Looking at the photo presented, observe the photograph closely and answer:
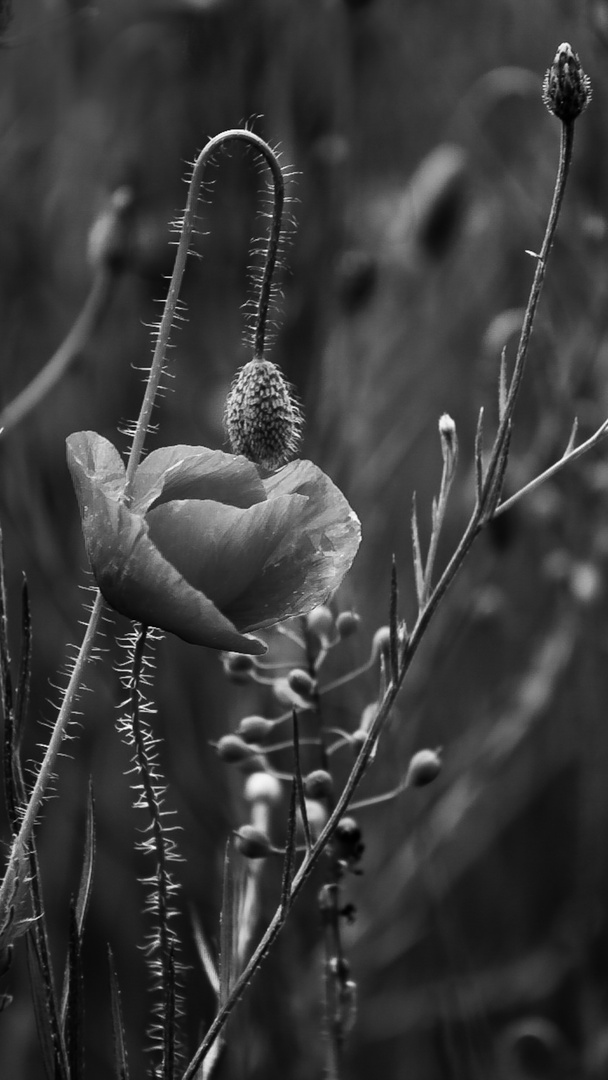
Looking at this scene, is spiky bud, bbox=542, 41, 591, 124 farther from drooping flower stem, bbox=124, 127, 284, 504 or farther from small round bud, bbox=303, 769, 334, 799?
small round bud, bbox=303, 769, 334, 799

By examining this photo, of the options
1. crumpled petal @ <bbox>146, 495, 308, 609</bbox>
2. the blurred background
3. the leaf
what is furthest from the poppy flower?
the blurred background

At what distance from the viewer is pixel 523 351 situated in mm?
408

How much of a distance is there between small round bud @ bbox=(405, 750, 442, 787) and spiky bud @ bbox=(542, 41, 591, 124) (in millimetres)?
267

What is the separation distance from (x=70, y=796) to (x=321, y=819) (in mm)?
676

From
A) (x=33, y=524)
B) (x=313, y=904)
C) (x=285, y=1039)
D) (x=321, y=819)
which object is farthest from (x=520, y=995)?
(x=321, y=819)

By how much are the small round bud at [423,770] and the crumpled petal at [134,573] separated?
175mm

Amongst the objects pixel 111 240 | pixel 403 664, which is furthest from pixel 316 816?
pixel 111 240

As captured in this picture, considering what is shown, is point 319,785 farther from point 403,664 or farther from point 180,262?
point 180,262

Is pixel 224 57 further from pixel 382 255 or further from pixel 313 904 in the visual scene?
pixel 313 904

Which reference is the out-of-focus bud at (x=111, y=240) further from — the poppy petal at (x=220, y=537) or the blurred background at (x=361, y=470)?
the poppy petal at (x=220, y=537)

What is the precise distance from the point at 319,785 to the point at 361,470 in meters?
0.84

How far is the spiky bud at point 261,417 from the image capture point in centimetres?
48

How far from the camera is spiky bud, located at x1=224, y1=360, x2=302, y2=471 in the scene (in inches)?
19.0

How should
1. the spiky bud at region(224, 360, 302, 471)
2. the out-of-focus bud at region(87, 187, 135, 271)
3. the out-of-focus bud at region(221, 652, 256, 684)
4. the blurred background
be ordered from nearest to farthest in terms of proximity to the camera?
the spiky bud at region(224, 360, 302, 471) < the out-of-focus bud at region(221, 652, 256, 684) < the out-of-focus bud at region(87, 187, 135, 271) < the blurred background
